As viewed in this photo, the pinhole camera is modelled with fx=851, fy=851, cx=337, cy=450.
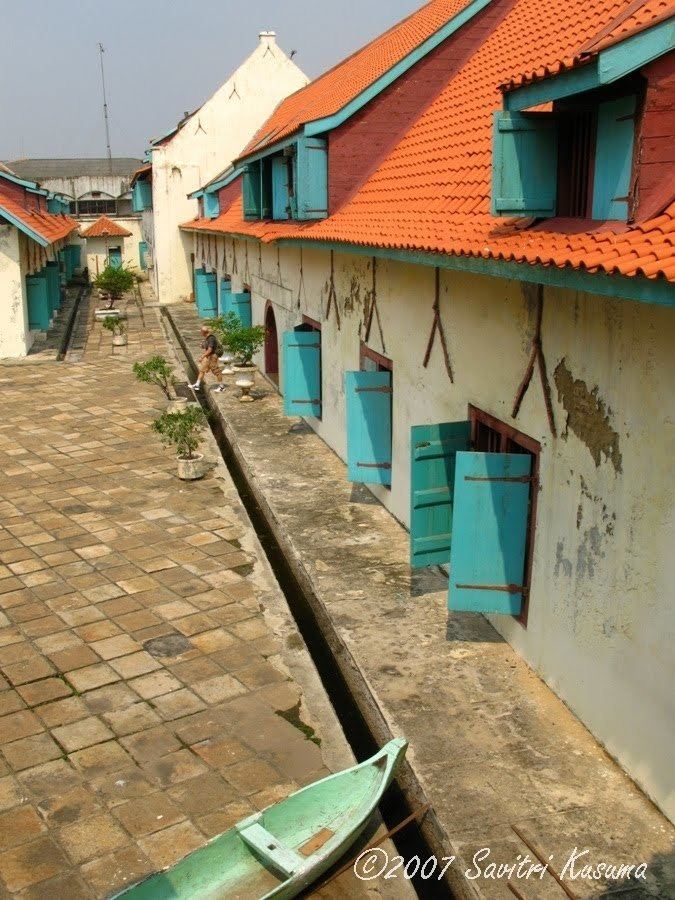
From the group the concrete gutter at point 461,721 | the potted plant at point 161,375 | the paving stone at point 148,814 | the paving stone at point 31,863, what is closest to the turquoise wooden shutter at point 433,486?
the concrete gutter at point 461,721

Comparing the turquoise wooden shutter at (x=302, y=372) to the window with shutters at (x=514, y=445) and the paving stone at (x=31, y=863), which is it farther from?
the paving stone at (x=31, y=863)

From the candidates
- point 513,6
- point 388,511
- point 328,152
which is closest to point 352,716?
point 388,511

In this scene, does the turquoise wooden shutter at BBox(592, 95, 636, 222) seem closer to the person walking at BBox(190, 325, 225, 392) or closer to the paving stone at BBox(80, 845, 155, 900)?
the paving stone at BBox(80, 845, 155, 900)

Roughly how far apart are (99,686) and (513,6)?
9.91m

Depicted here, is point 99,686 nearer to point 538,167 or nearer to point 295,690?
point 295,690

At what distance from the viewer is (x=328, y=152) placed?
1156 centimetres

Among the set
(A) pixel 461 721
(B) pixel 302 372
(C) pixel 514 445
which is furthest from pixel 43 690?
(B) pixel 302 372

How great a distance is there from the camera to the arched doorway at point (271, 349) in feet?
56.1

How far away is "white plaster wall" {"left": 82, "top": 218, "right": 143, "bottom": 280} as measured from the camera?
141 feet

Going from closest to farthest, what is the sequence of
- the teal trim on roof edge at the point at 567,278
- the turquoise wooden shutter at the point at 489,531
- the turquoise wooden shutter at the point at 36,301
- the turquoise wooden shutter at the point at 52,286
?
the teal trim on roof edge at the point at 567,278
the turquoise wooden shutter at the point at 489,531
the turquoise wooden shutter at the point at 36,301
the turquoise wooden shutter at the point at 52,286

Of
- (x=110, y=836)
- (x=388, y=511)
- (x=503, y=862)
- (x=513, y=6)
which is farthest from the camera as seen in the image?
(x=513, y=6)

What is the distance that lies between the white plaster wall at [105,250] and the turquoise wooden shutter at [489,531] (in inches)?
1509

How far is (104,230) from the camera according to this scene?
1642 inches

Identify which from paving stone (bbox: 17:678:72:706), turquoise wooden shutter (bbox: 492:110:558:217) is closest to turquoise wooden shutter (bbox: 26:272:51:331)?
paving stone (bbox: 17:678:72:706)
